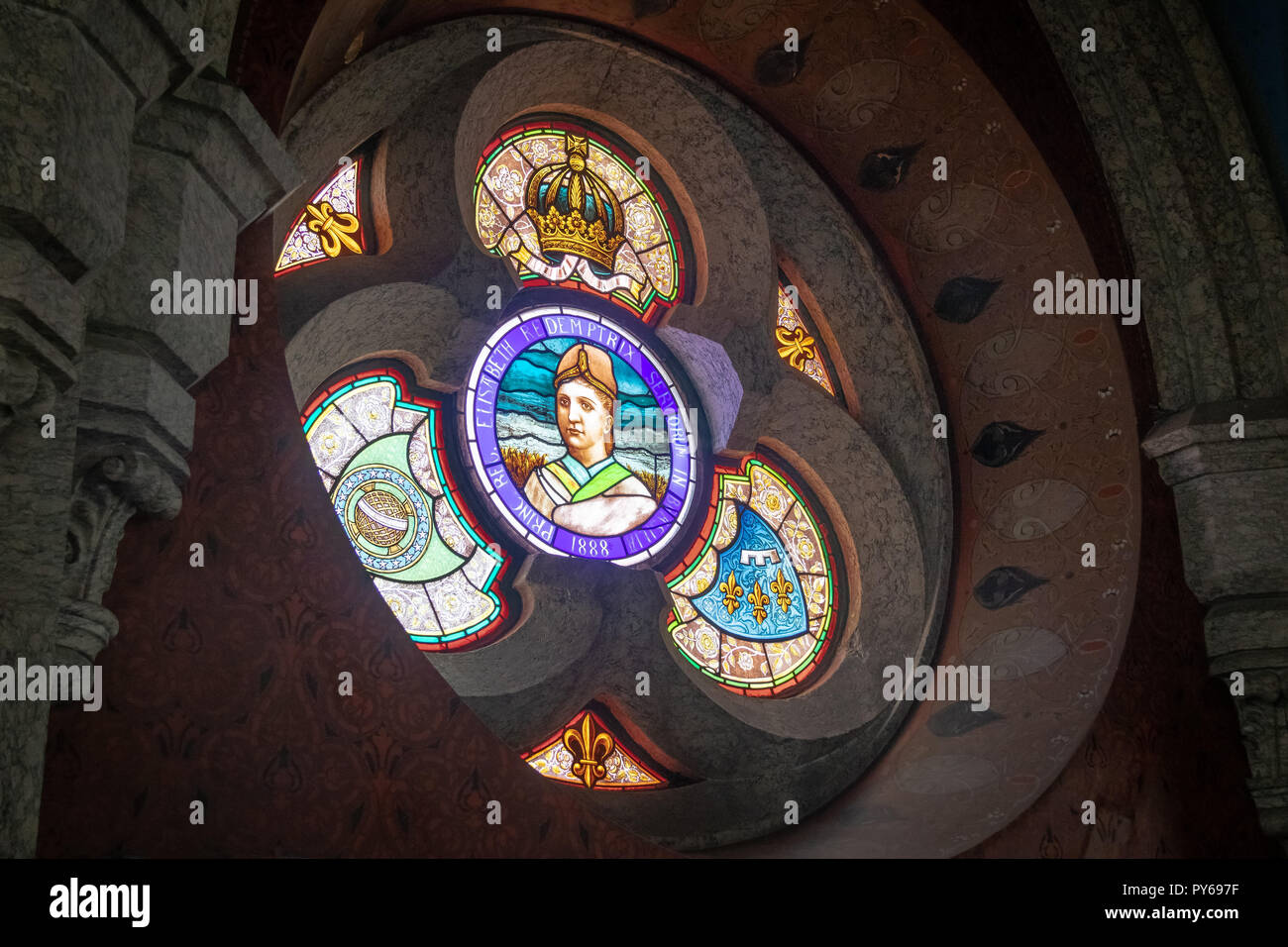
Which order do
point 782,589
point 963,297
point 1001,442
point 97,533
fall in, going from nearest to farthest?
point 97,533
point 782,589
point 1001,442
point 963,297

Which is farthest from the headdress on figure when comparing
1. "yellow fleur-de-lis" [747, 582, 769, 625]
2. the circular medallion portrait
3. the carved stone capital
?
the carved stone capital

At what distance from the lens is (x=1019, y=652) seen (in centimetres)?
604

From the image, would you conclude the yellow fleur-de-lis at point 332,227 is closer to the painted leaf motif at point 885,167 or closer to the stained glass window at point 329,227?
the stained glass window at point 329,227

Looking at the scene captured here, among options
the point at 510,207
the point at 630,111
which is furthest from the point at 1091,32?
the point at 510,207

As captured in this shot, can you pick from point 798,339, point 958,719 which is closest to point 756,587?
point 958,719

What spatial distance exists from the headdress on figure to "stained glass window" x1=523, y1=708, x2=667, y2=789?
5.08 ft

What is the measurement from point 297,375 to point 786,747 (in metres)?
2.56

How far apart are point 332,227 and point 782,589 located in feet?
8.83

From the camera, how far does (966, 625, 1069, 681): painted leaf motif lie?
593cm

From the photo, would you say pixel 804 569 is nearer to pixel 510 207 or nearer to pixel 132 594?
pixel 510 207

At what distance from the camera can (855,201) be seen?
6.79 metres

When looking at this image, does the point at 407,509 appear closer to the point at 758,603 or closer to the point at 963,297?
the point at 758,603

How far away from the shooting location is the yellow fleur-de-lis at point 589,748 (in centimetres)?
538

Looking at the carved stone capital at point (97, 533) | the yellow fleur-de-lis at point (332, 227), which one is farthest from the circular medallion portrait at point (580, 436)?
the carved stone capital at point (97, 533)
